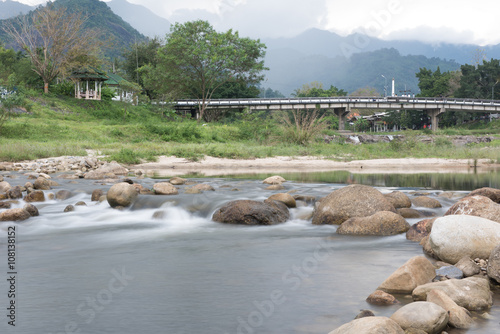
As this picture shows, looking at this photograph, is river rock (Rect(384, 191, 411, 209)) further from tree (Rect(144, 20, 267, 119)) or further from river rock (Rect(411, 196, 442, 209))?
tree (Rect(144, 20, 267, 119))

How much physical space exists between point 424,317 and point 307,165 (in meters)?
22.8

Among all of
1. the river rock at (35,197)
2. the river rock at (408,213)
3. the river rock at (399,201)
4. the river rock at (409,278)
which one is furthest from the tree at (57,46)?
the river rock at (409,278)

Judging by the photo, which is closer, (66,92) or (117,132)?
(117,132)

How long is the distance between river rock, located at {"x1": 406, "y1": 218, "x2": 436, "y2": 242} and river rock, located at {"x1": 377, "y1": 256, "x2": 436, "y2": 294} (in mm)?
2580

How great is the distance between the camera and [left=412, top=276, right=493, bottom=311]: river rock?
5.21 m

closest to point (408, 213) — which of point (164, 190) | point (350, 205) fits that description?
point (350, 205)

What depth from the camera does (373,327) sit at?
403 centimetres

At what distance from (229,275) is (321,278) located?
1.32 meters

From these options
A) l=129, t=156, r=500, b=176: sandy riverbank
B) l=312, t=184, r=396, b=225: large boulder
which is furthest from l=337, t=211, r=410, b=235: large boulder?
l=129, t=156, r=500, b=176: sandy riverbank

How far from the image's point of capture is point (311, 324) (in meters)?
4.99

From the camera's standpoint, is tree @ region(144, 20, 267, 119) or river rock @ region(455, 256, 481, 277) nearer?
river rock @ region(455, 256, 481, 277)

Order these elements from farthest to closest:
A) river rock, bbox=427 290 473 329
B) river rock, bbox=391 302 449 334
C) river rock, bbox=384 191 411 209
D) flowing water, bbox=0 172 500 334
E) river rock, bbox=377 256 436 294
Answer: river rock, bbox=384 191 411 209 → river rock, bbox=377 256 436 294 → flowing water, bbox=0 172 500 334 → river rock, bbox=427 290 473 329 → river rock, bbox=391 302 449 334

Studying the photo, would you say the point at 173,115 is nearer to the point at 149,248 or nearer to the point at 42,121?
the point at 42,121

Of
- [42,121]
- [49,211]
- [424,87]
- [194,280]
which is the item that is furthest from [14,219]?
[424,87]
